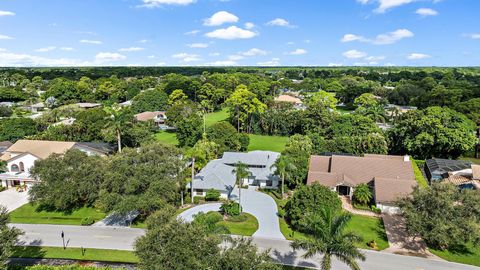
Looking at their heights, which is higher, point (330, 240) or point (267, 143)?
point (330, 240)

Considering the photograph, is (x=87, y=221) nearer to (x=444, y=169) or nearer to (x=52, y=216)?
(x=52, y=216)

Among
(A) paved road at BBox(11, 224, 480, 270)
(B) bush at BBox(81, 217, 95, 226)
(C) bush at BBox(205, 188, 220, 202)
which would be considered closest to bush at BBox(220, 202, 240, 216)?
(C) bush at BBox(205, 188, 220, 202)

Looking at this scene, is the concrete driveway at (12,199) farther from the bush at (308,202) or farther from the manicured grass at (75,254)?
the bush at (308,202)

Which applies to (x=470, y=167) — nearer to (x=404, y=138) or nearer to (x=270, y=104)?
(x=404, y=138)

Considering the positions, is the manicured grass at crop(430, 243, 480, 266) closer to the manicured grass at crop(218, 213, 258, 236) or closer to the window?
the manicured grass at crop(218, 213, 258, 236)

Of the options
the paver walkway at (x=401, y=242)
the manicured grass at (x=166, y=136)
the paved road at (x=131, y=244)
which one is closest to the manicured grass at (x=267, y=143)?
the manicured grass at (x=166, y=136)

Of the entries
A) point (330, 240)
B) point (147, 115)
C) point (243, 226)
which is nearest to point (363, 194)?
point (243, 226)

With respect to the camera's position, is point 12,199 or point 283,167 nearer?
point 283,167
